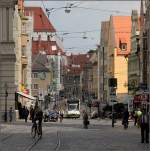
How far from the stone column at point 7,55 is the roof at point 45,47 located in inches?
3798

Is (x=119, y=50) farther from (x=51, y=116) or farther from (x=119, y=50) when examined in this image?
(x=51, y=116)

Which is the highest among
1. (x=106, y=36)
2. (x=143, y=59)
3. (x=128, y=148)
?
(x=106, y=36)

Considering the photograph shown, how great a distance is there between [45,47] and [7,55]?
103 m

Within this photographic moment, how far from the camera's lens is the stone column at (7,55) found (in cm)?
6194

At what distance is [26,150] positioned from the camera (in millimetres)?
25828

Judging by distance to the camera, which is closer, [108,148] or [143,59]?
[108,148]

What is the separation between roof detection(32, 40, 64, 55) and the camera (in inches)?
6412

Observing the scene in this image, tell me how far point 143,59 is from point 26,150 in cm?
6245

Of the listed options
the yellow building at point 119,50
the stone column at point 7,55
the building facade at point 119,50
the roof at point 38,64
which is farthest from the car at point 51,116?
the roof at point 38,64

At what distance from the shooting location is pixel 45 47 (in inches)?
6535

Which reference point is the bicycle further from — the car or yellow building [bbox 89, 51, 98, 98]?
yellow building [bbox 89, 51, 98, 98]

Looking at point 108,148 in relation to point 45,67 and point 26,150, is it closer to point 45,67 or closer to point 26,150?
point 26,150

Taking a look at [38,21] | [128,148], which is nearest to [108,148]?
[128,148]

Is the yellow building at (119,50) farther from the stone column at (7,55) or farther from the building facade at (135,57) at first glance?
the stone column at (7,55)
